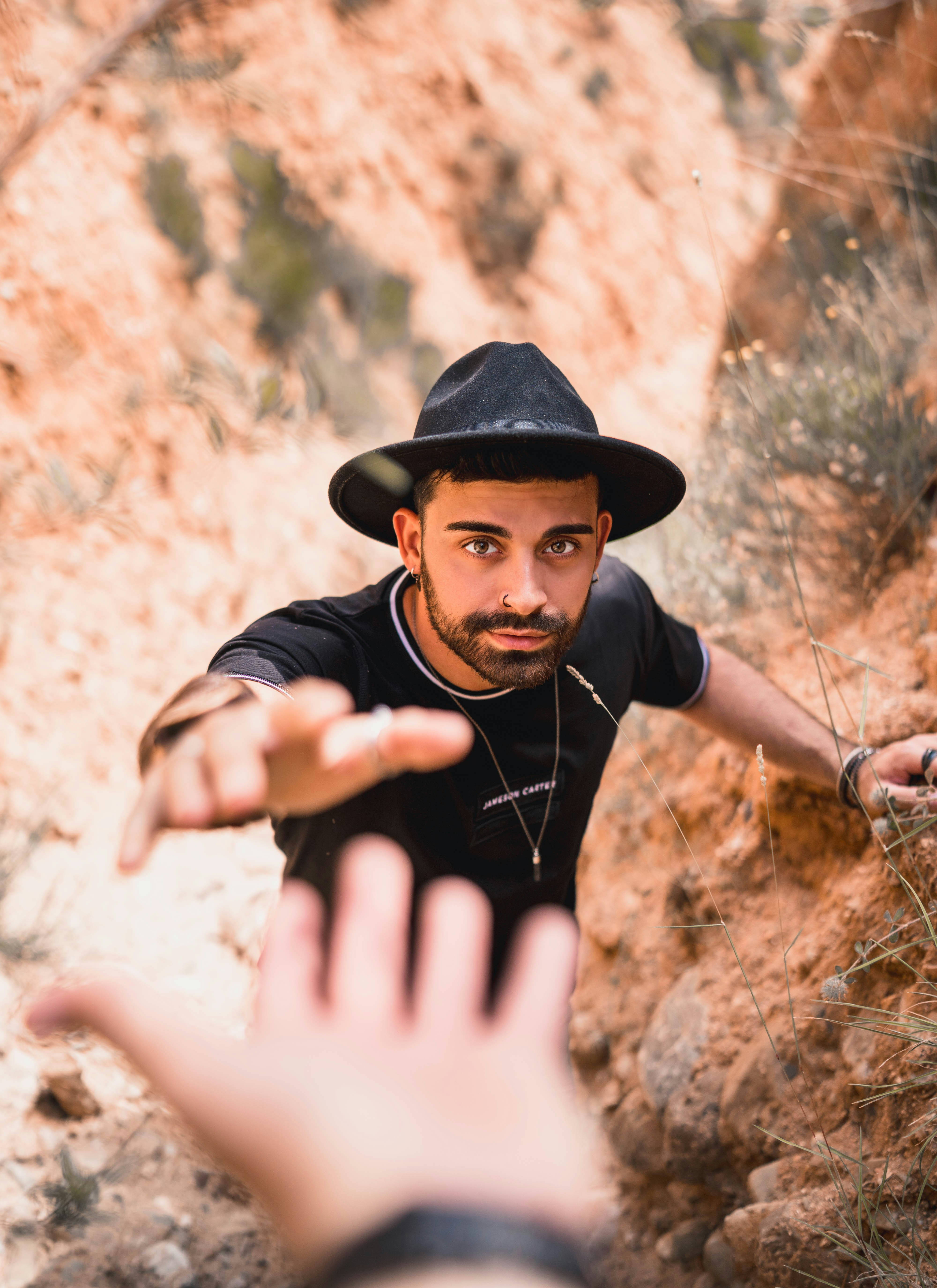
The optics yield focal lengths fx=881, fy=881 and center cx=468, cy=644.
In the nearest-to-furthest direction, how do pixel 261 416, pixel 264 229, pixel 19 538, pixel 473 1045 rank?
pixel 473 1045 → pixel 261 416 → pixel 19 538 → pixel 264 229

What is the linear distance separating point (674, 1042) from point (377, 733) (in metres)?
2.04

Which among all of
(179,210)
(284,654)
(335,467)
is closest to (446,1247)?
(284,654)

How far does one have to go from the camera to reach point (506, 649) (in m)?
1.73

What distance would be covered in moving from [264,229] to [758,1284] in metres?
4.87

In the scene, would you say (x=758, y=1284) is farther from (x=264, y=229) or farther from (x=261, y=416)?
(x=264, y=229)

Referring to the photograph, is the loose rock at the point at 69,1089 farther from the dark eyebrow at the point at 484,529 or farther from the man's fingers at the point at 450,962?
the man's fingers at the point at 450,962

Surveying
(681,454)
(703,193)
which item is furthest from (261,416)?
(703,193)

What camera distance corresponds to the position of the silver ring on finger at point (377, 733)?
88 cm

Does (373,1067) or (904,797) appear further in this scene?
(904,797)

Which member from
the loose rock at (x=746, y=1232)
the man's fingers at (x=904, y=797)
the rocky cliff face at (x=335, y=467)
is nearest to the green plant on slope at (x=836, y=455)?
the rocky cliff face at (x=335, y=467)

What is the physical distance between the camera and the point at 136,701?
4000 millimetres

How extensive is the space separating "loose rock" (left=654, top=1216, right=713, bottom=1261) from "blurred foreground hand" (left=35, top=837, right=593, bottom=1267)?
1691 millimetres

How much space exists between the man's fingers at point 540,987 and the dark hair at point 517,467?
37.7 inches

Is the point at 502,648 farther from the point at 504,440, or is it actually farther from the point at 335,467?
the point at 335,467
